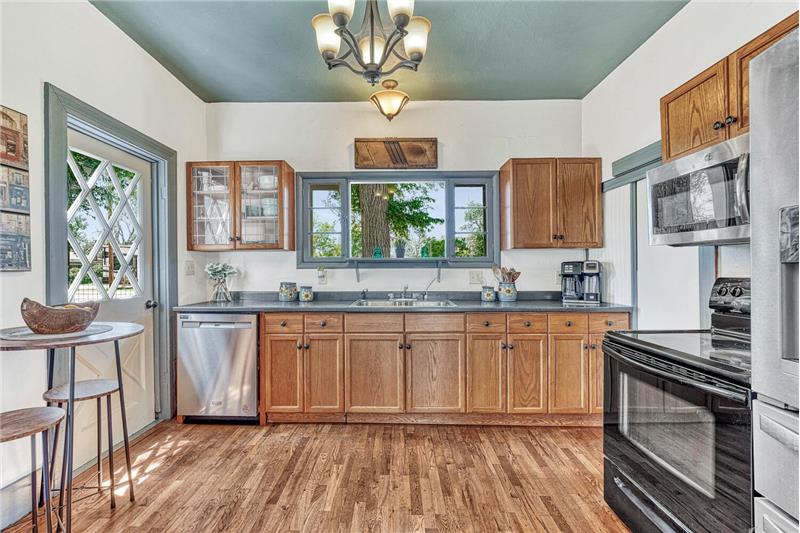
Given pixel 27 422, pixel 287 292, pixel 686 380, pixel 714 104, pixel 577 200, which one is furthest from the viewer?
pixel 287 292

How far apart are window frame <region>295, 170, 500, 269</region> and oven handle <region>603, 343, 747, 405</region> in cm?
185

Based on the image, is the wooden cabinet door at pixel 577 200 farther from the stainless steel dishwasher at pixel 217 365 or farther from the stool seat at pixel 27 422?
the stool seat at pixel 27 422

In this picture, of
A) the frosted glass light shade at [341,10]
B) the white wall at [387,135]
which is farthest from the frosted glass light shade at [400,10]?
the white wall at [387,135]

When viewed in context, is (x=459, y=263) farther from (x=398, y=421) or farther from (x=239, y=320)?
(x=239, y=320)

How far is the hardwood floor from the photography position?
1.86 m

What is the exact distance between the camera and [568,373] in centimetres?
292

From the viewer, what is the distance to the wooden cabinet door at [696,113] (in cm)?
166

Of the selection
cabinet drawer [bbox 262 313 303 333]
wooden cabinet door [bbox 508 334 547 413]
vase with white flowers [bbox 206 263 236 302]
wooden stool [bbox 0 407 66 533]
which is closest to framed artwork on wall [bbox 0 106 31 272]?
wooden stool [bbox 0 407 66 533]

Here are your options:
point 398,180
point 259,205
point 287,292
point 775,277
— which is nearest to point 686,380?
point 775,277

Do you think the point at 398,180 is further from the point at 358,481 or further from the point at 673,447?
the point at 673,447

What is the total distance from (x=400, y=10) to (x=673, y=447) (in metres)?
2.05

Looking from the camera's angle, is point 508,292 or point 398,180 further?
point 398,180

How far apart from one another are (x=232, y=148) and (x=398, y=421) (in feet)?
9.16

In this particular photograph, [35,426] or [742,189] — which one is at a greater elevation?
[742,189]
